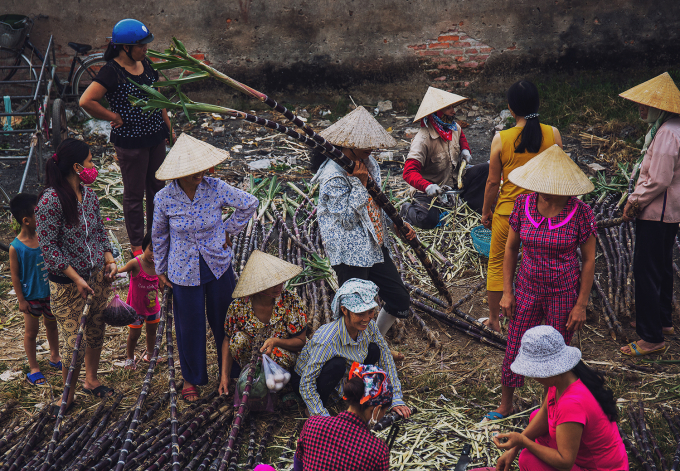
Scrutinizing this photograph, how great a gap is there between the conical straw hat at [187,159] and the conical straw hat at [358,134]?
738 mm

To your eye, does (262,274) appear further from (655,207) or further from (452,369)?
(655,207)

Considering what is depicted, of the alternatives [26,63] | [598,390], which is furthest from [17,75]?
[598,390]

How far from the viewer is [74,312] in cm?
387

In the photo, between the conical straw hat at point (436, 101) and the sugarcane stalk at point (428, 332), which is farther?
the conical straw hat at point (436, 101)

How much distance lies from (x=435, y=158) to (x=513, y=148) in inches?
44.7

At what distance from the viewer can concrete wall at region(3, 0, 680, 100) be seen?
8.50 meters

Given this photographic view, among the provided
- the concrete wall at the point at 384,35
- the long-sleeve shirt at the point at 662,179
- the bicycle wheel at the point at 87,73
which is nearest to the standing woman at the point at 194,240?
the long-sleeve shirt at the point at 662,179

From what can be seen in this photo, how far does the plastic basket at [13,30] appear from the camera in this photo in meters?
8.15

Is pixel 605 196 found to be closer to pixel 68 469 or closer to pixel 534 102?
pixel 534 102

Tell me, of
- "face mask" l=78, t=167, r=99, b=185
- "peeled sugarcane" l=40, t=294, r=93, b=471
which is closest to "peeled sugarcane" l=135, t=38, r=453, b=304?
"face mask" l=78, t=167, r=99, b=185

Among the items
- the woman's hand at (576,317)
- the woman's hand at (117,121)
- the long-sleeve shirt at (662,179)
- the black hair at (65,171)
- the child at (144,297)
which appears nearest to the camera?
the woman's hand at (576,317)

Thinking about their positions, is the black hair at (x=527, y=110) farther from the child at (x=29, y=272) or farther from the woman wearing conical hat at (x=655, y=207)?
the child at (x=29, y=272)

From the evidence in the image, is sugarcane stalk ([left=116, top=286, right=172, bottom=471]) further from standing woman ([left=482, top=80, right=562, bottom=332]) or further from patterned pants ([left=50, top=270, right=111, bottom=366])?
standing woman ([left=482, top=80, right=562, bottom=332])

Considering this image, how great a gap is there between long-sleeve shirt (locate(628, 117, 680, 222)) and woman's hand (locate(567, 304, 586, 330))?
3.95ft
